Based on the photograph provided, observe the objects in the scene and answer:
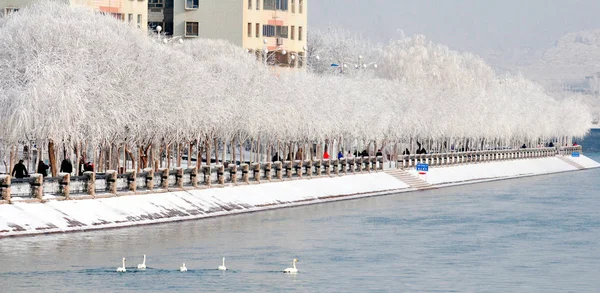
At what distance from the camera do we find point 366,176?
102688mm

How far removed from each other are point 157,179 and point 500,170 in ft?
225

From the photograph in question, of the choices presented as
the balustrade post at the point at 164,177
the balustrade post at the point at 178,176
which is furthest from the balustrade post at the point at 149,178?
the balustrade post at the point at 178,176

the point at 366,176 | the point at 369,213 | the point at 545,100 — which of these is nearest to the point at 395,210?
the point at 369,213

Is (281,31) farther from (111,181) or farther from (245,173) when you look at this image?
(111,181)

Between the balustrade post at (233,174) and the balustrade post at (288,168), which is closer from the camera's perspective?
the balustrade post at (233,174)

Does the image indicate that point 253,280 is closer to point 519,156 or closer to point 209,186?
point 209,186

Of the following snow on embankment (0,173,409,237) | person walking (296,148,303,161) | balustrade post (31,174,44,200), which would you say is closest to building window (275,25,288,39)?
person walking (296,148,303,161)

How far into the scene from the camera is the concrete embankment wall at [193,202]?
5916cm

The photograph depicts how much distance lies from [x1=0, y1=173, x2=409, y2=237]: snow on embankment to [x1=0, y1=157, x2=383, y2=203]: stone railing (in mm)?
536

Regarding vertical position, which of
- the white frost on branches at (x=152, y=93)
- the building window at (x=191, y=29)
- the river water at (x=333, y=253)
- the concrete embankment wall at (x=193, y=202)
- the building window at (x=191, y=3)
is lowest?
the river water at (x=333, y=253)

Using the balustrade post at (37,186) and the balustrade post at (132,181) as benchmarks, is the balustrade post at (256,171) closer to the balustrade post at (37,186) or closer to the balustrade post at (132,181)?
the balustrade post at (132,181)

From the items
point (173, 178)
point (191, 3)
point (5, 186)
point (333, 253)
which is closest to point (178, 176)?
point (173, 178)

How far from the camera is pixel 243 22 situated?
130m

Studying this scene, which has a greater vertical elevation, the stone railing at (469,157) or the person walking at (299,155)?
the person walking at (299,155)
